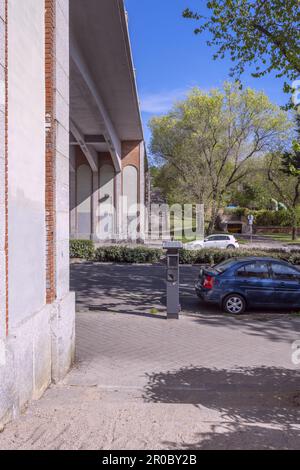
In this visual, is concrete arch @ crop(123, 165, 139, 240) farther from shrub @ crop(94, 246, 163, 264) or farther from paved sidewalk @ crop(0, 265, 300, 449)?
paved sidewalk @ crop(0, 265, 300, 449)

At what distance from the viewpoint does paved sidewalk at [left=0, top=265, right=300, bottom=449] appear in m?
3.68

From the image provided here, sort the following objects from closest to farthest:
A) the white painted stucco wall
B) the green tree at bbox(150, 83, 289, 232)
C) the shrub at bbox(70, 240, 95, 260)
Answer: the white painted stucco wall → the shrub at bbox(70, 240, 95, 260) → the green tree at bbox(150, 83, 289, 232)

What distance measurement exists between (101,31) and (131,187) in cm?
2043

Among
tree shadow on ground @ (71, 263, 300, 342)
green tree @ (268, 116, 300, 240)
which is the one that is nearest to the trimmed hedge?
tree shadow on ground @ (71, 263, 300, 342)

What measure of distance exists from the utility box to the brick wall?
639 centimetres

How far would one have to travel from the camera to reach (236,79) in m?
12.7

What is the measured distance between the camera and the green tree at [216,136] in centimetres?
3425

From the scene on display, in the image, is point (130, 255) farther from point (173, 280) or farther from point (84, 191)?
point (84, 191)

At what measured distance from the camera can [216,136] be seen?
35.2 m

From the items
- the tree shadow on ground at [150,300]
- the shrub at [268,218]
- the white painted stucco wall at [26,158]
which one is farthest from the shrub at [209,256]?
the shrub at [268,218]

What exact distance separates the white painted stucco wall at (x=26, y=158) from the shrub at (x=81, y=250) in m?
19.0

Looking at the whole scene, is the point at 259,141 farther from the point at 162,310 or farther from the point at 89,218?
the point at 162,310

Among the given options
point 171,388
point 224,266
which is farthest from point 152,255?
point 171,388
